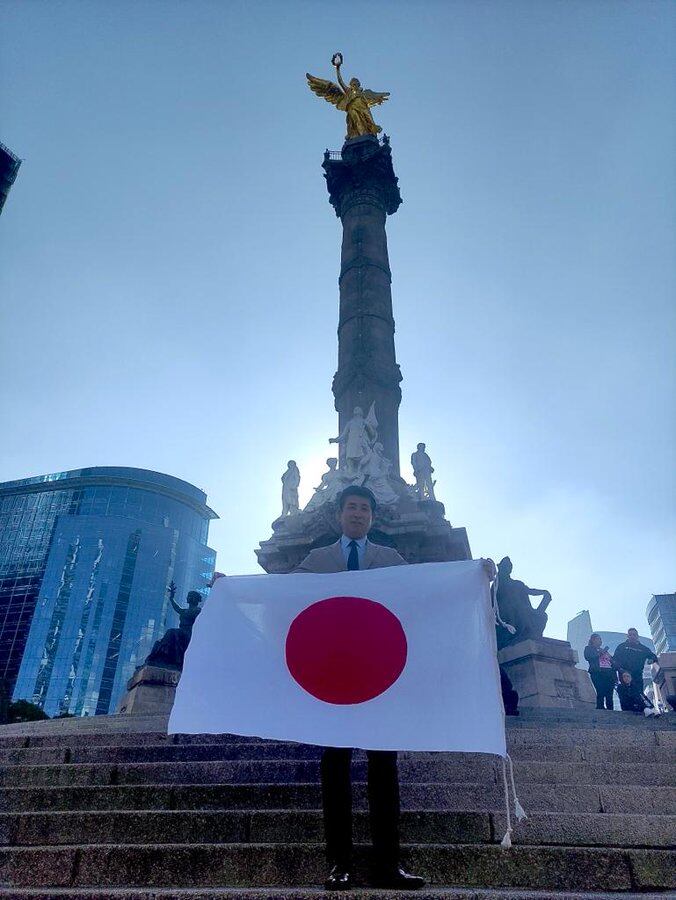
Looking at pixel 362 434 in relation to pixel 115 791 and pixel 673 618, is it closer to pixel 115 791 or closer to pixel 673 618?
pixel 115 791

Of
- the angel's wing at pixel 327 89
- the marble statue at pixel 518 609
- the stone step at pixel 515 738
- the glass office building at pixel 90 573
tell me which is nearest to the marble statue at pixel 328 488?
the marble statue at pixel 518 609

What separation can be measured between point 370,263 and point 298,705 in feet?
64.9

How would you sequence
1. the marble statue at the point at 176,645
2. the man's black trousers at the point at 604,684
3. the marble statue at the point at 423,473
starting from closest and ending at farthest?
1. the man's black trousers at the point at 604,684
2. the marble statue at the point at 176,645
3. the marble statue at the point at 423,473

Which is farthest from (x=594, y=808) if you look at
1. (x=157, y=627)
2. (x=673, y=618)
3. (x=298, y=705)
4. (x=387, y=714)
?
(x=673, y=618)

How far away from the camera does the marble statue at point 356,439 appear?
16.9 m

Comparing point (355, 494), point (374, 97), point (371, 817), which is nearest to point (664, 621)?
point (374, 97)

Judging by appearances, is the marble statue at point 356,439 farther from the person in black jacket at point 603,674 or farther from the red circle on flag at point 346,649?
the red circle on flag at point 346,649

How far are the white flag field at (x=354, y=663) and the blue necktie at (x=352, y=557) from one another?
0.16 m

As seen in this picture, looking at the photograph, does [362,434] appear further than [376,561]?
Yes

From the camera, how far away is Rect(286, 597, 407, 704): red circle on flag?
3.36 meters

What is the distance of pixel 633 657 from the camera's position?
10680 millimetres

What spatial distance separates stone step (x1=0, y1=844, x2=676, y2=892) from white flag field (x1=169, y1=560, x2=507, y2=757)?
0.64 meters

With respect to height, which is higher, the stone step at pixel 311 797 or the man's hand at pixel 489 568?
the man's hand at pixel 489 568

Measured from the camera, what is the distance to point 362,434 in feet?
56.9
